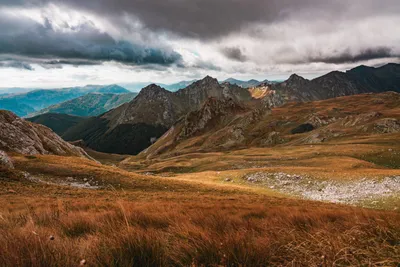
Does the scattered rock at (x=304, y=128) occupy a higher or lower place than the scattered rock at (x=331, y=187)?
lower

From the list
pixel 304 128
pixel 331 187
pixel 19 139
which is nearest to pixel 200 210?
pixel 331 187

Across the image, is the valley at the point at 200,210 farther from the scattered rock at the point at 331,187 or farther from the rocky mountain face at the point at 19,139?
the rocky mountain face at the point at 19,139

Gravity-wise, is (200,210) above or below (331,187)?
above

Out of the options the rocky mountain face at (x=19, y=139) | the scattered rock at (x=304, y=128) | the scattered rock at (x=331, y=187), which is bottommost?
the scattered rock at (x=304, y=128)

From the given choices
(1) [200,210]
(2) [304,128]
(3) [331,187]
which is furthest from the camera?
(2) [304,128]

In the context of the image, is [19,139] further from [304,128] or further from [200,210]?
[304,128]

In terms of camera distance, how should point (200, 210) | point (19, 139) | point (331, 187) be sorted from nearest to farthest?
point (200, 210)
point (331, 187)
point (19, 139)

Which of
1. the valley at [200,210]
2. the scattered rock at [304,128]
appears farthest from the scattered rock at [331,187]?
the scattered rock at [304,128]

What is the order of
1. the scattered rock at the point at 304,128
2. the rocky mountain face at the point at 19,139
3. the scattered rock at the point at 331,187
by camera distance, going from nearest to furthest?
1. the scattered rock at the point at 331,187
2. the rocky mountain face at the point at 19,139
3. the scattered rock at the point at 304,128

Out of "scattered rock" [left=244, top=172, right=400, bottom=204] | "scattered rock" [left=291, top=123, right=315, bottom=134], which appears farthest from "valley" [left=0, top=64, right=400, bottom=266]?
"scattered rock" [left=291, top=123, right=315, bottom=134]

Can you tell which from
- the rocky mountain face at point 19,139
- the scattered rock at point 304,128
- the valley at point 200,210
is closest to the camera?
the valley at point 200,210

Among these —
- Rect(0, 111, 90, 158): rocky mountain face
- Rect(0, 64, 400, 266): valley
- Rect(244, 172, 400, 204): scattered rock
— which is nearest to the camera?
Rect(0, 64, 400, 266): valley

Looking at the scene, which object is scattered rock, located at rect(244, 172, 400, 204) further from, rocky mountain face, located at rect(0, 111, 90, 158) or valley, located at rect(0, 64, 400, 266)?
rocky mountain face, located at rect(0, 111, 90, 158)

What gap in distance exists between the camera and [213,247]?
12.5 ft
